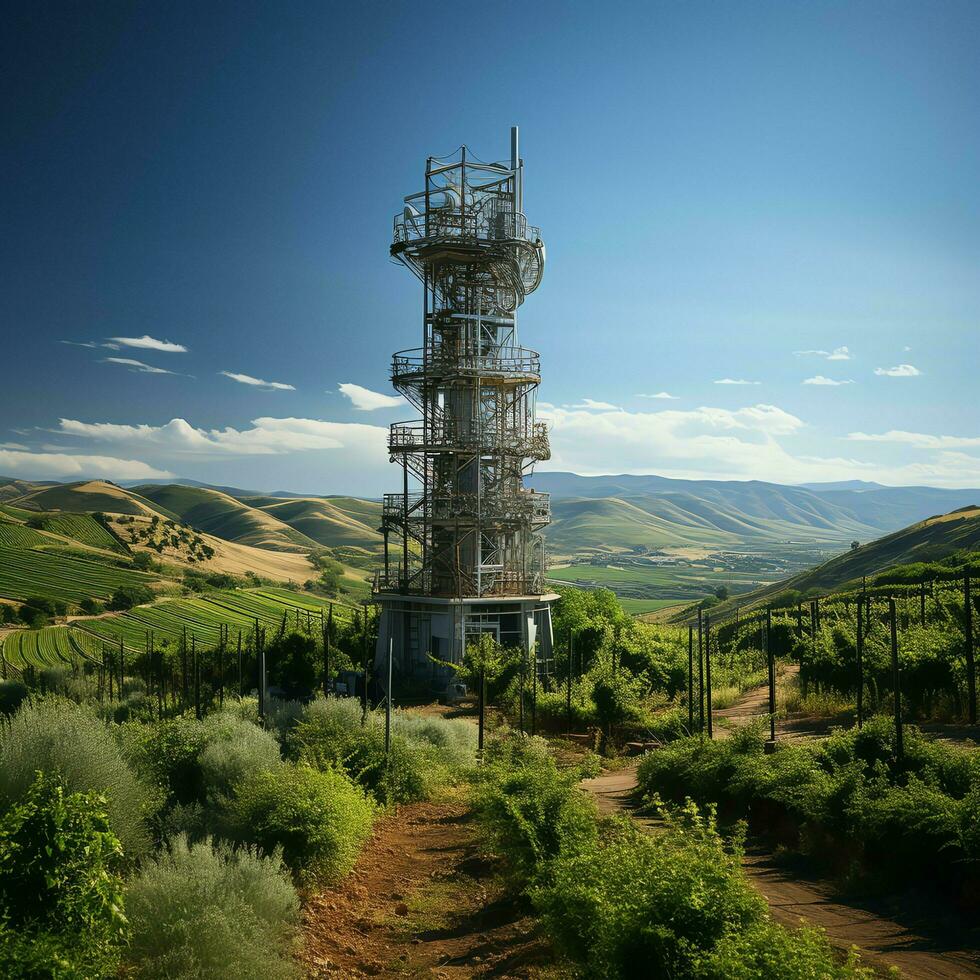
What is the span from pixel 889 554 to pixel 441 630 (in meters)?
81.5

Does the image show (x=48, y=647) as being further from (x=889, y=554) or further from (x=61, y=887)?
(x=889, y=554)

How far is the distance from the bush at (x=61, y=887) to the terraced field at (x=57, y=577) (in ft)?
272

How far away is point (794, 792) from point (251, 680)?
33373 millimetres

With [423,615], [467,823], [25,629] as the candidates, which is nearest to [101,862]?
[467,823]

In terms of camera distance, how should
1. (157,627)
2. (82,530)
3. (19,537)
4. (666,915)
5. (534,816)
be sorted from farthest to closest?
(82,530), (19,537), (157,627), (534,816), (666,915)

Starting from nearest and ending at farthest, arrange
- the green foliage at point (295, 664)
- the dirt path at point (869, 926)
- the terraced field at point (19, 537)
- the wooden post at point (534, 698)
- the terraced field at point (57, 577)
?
the dirt path at point (869, 926)
the wooden post at point (534, 698)
the green foliage at point (295, 664)
the terraced field at point (57, 577)
the terraced field at point (19, 537)

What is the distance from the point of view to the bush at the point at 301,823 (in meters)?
13.1

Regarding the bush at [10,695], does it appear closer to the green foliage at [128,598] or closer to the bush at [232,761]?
the bush at [232,761]

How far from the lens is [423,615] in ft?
121

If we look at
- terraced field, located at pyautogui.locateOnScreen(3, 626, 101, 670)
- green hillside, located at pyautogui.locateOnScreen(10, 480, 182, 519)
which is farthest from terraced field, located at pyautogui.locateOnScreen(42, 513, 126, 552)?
terraced field, located at pyautogui.locateOnScreen(3, 626, 101, 670)

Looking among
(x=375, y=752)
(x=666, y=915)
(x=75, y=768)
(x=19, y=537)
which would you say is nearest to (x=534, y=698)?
(x=375, y=752)

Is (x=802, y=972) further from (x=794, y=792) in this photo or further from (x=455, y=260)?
(x=455, y=260)

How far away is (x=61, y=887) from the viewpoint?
28.2ft

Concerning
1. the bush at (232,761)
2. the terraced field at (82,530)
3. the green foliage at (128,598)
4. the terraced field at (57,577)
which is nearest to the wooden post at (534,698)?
the bush at (232,761)
